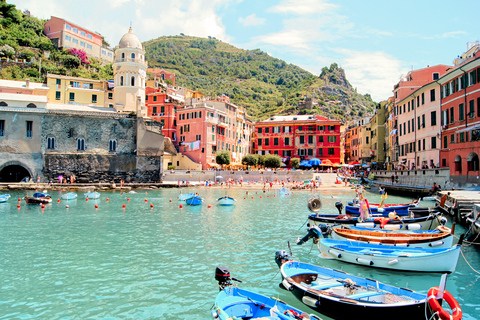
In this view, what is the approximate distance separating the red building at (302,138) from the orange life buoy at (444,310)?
61.8 m

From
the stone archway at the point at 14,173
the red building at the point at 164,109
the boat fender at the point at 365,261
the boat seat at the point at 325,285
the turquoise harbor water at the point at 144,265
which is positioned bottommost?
the turquoise harbor water at the point at 144,265

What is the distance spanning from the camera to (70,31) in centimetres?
8394

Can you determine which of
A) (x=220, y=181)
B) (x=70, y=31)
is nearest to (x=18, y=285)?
(x=220, y=181)

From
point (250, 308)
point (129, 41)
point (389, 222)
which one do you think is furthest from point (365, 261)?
point (129, 41)

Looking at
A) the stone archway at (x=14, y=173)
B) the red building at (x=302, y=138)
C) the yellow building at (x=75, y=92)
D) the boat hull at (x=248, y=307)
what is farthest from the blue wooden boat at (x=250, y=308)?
the red building at (x=302, y=138)

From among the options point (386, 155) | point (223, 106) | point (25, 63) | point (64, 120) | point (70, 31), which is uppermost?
point (70, 31)

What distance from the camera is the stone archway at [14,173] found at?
48.4m

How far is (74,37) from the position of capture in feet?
278

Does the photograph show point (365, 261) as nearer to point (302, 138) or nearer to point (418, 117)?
point (418, 117)

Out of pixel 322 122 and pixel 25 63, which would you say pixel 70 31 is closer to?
pixel 25 63

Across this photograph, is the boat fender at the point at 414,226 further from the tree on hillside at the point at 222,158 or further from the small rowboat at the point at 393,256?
the tree on hillside at the point at 222,158

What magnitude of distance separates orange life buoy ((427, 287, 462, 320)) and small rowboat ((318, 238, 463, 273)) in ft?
17.0

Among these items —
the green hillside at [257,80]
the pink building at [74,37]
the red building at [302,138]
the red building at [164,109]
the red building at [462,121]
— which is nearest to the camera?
the red building at [462,121]

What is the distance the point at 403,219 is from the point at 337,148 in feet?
166
